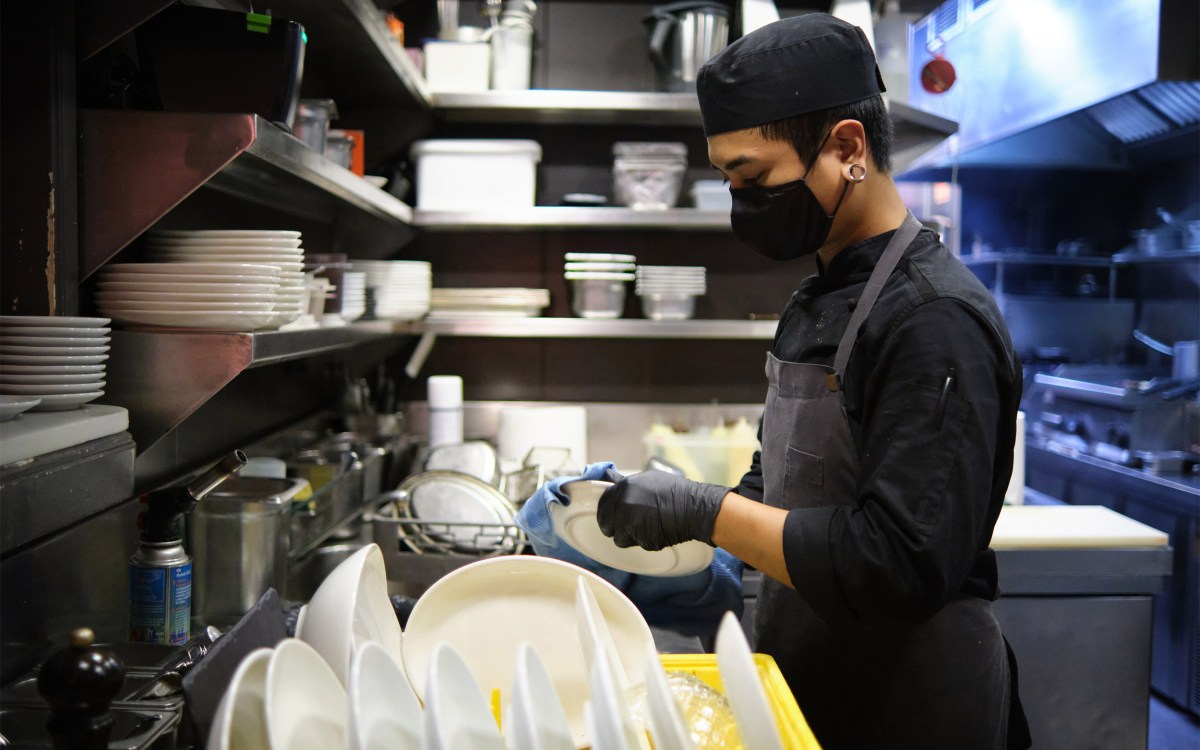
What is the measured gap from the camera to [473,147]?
10.0 ft

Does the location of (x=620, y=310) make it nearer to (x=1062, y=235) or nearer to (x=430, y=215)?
(x=430, y=215)

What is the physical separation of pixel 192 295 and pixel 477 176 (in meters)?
1.72

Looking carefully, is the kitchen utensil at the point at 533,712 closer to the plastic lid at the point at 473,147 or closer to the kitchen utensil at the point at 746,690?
the kitchen utensil at the point at 746,690

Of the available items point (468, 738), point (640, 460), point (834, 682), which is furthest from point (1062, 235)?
point (468, 738)

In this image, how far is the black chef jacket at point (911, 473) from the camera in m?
1.18

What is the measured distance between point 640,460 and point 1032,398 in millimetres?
2559

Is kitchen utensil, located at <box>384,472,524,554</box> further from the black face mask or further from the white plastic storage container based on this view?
the white plastic storage container

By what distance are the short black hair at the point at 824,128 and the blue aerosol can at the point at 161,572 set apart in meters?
1.00

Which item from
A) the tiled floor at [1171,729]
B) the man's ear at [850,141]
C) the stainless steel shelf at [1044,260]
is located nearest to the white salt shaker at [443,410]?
the man's ear at [850,141]

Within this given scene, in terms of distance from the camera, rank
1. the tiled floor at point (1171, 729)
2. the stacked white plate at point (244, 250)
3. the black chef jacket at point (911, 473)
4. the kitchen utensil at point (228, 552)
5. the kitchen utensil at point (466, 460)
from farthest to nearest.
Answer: the tiled floor at point (1171, 729) < the kitchen utensil at point (466, 460) < the kitchen utensil at point (228, 552) < the stacked white plate at point (244, 250) < the black chef jacket at point (911, 473)

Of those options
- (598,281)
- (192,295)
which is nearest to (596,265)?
(598,281)

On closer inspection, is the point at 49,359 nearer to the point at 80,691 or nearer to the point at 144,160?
the point at 144,160

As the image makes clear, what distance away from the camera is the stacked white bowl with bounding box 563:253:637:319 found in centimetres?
315

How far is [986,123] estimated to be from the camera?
484cm
